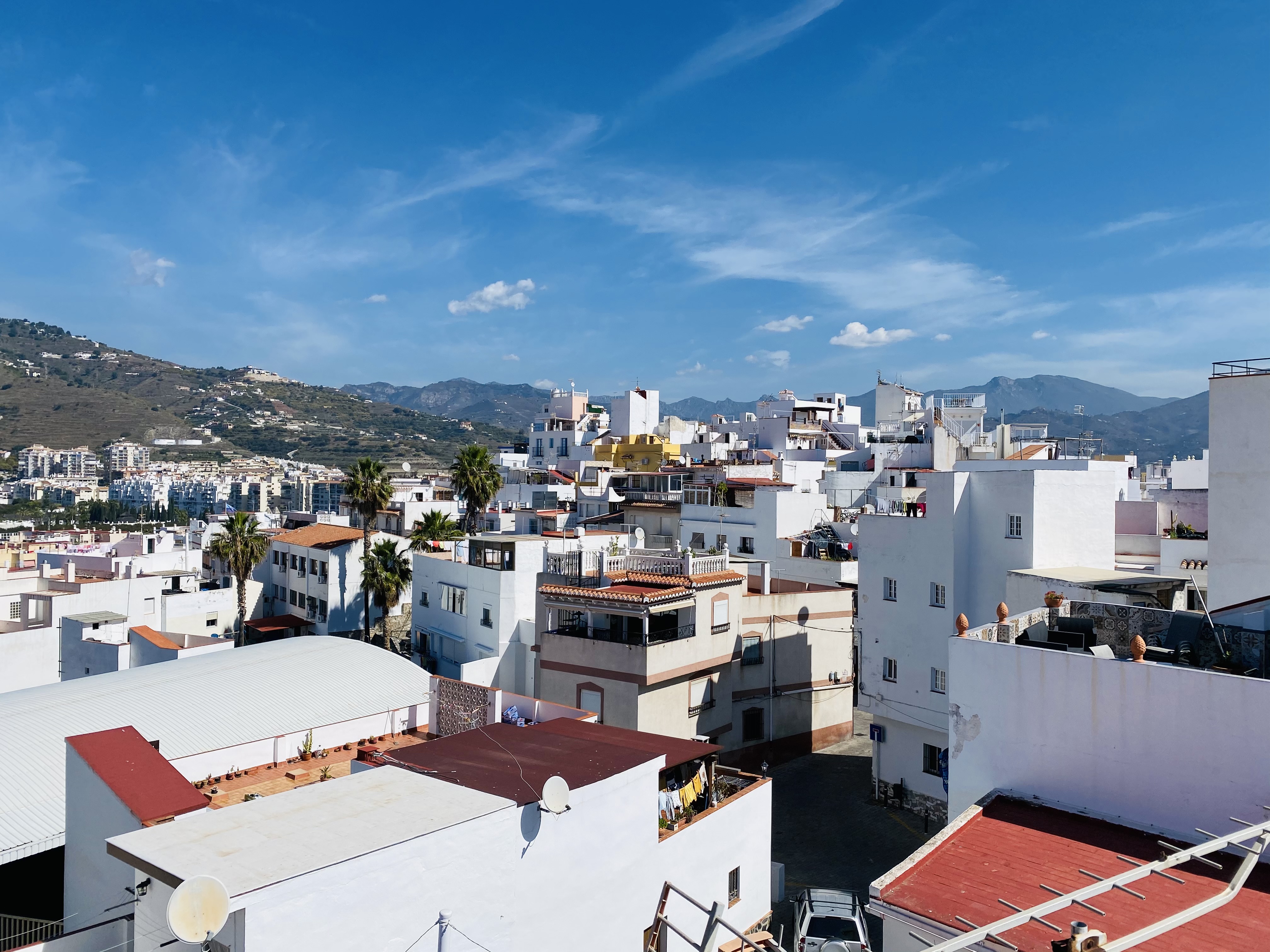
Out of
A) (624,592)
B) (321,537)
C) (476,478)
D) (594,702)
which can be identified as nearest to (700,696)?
(594,702)

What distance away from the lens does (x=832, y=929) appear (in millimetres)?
17031

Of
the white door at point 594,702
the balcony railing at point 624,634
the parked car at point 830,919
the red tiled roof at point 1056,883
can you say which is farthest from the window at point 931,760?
the red tiled roof at point 1056,883

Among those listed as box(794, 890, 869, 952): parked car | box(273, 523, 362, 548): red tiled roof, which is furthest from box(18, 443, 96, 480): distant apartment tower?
box(794, 890, 869, 952): parked car

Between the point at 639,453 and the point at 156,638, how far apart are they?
49.1 metres

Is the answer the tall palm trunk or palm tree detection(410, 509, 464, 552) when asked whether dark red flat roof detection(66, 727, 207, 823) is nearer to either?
the tall palm trunk

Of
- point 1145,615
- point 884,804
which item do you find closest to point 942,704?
point 884,804

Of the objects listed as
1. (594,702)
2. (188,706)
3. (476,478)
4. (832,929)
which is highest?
(476,478)

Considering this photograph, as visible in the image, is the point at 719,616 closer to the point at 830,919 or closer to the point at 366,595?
the point at 830,919

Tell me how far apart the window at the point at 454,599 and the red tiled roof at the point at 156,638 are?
10476 mm

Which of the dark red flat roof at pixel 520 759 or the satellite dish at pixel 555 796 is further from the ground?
the satellite dish at pixel 555 796

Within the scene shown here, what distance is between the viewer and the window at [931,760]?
25.2 metres

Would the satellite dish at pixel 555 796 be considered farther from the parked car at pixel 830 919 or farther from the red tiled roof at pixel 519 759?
the parked car at pixel 830 919

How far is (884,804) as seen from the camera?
26.6m

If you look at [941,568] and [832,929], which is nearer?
[832,929]
